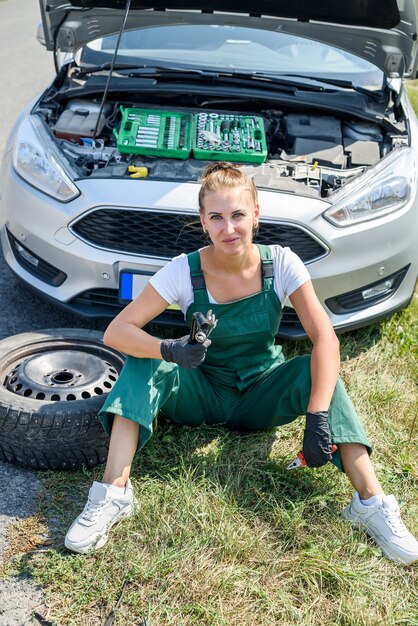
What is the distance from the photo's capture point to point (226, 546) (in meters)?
2.52

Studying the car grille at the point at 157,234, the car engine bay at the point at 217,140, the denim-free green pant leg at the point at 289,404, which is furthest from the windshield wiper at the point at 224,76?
the denim-free green pant leg at the point at 289,404

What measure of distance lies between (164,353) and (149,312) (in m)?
0.22

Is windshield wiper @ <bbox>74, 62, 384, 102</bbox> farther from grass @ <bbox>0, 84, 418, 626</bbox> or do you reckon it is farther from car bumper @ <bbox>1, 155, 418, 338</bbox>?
grass @ <bbox>0, 84, 418, 626</bbox>

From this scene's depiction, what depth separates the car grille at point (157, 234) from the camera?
3.44 metres

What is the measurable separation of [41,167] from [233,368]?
1.48m

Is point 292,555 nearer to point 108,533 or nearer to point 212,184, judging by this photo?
point 108,533

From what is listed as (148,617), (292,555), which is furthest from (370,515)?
(148,617)

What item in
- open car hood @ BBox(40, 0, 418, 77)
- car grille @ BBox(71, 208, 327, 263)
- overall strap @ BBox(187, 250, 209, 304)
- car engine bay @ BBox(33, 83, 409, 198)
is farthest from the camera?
open car hood @ BBox(40, 0, 418, 77)

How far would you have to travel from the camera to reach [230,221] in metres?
2.69

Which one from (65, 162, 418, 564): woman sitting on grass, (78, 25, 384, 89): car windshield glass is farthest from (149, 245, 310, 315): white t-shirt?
(78, 25, 384, 89): car windshield glass

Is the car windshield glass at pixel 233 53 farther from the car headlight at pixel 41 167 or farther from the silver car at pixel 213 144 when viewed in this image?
the car headlight at pixel 41 167

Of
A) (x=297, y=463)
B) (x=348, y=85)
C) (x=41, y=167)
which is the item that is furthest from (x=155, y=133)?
(x=297, y=463)

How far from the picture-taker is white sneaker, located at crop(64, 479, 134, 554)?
2.50 meters

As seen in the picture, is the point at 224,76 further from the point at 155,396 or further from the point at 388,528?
the point at 388,528
